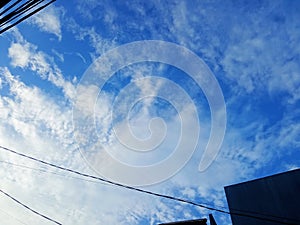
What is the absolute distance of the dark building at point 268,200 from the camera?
1416cm

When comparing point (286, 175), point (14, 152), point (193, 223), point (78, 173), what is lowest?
point (193, 223)

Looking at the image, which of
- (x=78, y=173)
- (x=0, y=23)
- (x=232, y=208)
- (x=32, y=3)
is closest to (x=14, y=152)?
(x=78, y=173)

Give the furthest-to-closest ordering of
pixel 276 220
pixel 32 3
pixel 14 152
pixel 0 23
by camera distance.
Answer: pixel 276 220 → pixel 14 152 → pixel 0 23 → pixel 32 3

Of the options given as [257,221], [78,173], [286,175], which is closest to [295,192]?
[286,175]

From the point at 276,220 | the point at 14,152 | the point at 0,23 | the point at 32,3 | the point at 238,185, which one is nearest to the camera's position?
the point at 32,3

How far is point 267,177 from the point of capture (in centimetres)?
1562

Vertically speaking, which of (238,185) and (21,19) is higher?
(238,185)

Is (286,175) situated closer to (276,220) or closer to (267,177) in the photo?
(267,177)

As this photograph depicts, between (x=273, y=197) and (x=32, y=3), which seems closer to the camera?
(x=32, y=3)

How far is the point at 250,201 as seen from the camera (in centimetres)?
1559

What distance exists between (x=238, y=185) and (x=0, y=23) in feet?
54.1

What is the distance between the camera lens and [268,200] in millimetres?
14977

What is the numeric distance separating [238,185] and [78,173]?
39.2ft

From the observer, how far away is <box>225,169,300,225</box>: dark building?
1416 cm
